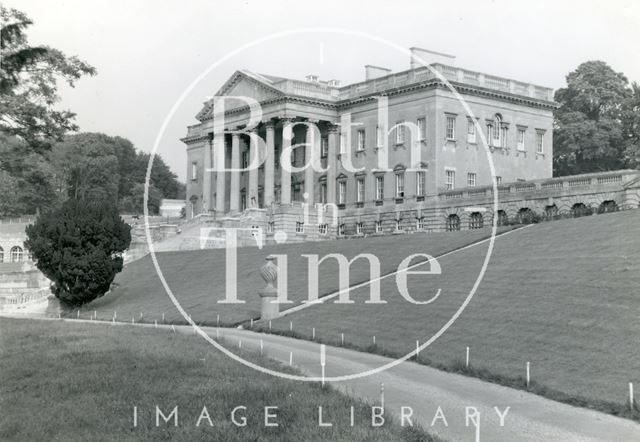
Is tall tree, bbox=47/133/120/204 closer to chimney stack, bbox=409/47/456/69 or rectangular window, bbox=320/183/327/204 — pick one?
rectangular window, bbox=320/183/327/204

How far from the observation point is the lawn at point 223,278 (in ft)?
135

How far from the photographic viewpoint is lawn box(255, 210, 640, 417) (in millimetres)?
19469

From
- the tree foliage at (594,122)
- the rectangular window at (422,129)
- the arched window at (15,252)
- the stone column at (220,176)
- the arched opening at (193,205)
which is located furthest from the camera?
the arched opening at (193,205)

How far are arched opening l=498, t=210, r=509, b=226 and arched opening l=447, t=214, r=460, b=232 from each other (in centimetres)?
496

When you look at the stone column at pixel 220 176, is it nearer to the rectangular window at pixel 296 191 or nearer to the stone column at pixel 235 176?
the stone column at pixel 235 176

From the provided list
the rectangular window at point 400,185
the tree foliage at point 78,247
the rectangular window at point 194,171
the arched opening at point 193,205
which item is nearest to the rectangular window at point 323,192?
the rectangular window at point 400,185

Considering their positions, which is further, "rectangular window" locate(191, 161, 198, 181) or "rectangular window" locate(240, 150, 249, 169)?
"rectangular window" locate(191, 161, 198, 181)

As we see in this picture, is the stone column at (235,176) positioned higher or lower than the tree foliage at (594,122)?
lower

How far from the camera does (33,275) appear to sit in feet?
219

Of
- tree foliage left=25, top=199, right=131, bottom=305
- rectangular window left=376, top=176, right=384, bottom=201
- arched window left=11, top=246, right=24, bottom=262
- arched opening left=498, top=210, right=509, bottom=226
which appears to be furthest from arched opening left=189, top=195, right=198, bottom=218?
arched opening left=498, top=210, right=509, bottom=226

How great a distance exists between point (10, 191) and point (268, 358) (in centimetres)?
6717

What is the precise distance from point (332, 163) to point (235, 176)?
1023 centimetres

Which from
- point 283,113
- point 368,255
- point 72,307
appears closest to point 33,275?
point 72,307

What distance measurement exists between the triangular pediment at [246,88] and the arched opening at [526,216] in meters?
28.2
